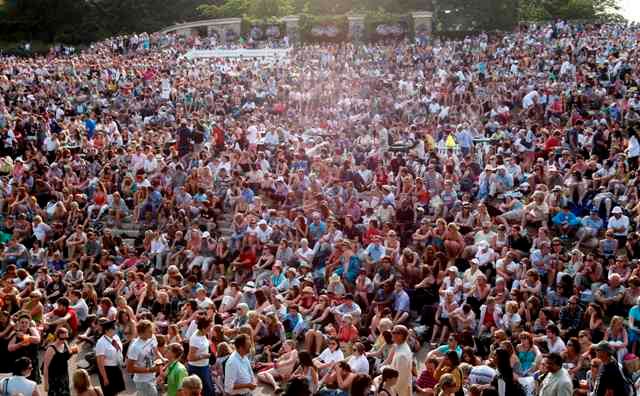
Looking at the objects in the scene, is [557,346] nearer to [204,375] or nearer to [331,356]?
[331,356]

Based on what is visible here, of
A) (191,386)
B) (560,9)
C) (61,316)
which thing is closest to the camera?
(191,386)

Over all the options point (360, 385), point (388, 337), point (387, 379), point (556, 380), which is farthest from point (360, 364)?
point (360, 385)

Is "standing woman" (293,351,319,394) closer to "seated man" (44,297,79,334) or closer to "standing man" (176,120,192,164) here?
"seated man" (44,297,79,334)

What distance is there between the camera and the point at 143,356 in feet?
30.2

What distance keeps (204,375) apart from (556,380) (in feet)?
12.0

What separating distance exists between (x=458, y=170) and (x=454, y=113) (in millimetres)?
7757

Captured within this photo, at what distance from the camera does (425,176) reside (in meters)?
16.0

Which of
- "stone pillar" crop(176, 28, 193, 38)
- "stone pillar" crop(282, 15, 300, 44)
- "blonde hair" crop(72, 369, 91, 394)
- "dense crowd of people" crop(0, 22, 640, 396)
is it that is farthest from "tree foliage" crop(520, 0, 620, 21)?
"blonde hair" crop(72, 369, 91, 394)

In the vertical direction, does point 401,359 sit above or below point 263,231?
above

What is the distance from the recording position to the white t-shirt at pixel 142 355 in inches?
362

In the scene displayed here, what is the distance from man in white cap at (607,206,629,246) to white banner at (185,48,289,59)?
2924cm

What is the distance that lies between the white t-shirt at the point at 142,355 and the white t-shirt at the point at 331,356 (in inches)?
86.0

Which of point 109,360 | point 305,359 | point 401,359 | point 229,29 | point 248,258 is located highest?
point 229,29

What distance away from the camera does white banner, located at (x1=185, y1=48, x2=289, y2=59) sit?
4181 centimetres
